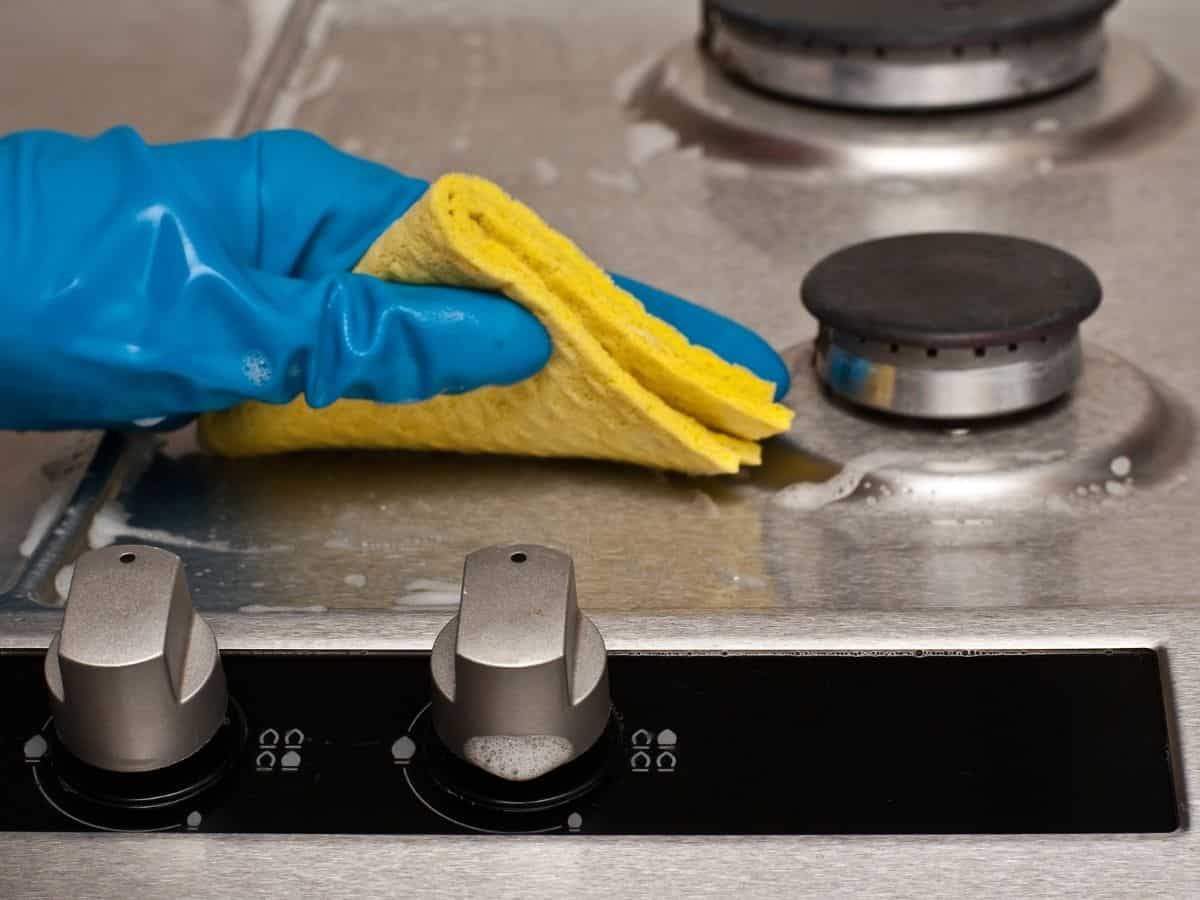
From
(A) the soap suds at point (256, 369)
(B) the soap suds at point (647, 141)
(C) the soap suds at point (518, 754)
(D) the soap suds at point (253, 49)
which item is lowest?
(B) the soap suds at point (647, 141)

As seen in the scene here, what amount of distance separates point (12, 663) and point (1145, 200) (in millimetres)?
671

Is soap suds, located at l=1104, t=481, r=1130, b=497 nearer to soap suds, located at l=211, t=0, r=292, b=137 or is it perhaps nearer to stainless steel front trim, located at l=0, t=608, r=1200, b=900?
stainless steel front trim, located at l=0, t=608, r=1200, b=900

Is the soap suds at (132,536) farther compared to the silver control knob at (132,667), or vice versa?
the soap suds at (132,536)

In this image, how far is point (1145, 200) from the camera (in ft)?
3.30

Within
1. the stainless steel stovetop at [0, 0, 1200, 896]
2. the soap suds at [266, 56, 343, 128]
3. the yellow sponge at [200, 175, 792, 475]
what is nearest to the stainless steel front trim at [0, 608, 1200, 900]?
the stainless steel stovetop at [0, 0, 1200, 896]

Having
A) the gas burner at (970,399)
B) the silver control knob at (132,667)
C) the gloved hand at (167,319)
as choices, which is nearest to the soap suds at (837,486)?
the gas burner at (970,399)

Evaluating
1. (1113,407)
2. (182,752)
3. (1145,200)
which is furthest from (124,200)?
(1145,200)

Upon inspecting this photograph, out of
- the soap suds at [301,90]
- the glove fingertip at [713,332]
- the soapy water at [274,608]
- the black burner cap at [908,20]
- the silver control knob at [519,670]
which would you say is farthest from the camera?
the soap suds at [301,90]

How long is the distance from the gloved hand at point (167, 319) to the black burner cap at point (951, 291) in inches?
5.8

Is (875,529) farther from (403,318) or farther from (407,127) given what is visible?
(407,127)

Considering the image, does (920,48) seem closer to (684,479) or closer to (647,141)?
(647,141)

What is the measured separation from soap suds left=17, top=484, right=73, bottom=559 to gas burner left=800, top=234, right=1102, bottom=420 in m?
0.33

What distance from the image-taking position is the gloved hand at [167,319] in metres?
0.68

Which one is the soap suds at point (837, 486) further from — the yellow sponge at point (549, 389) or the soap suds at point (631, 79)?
the soap suds at point (631, 79)
